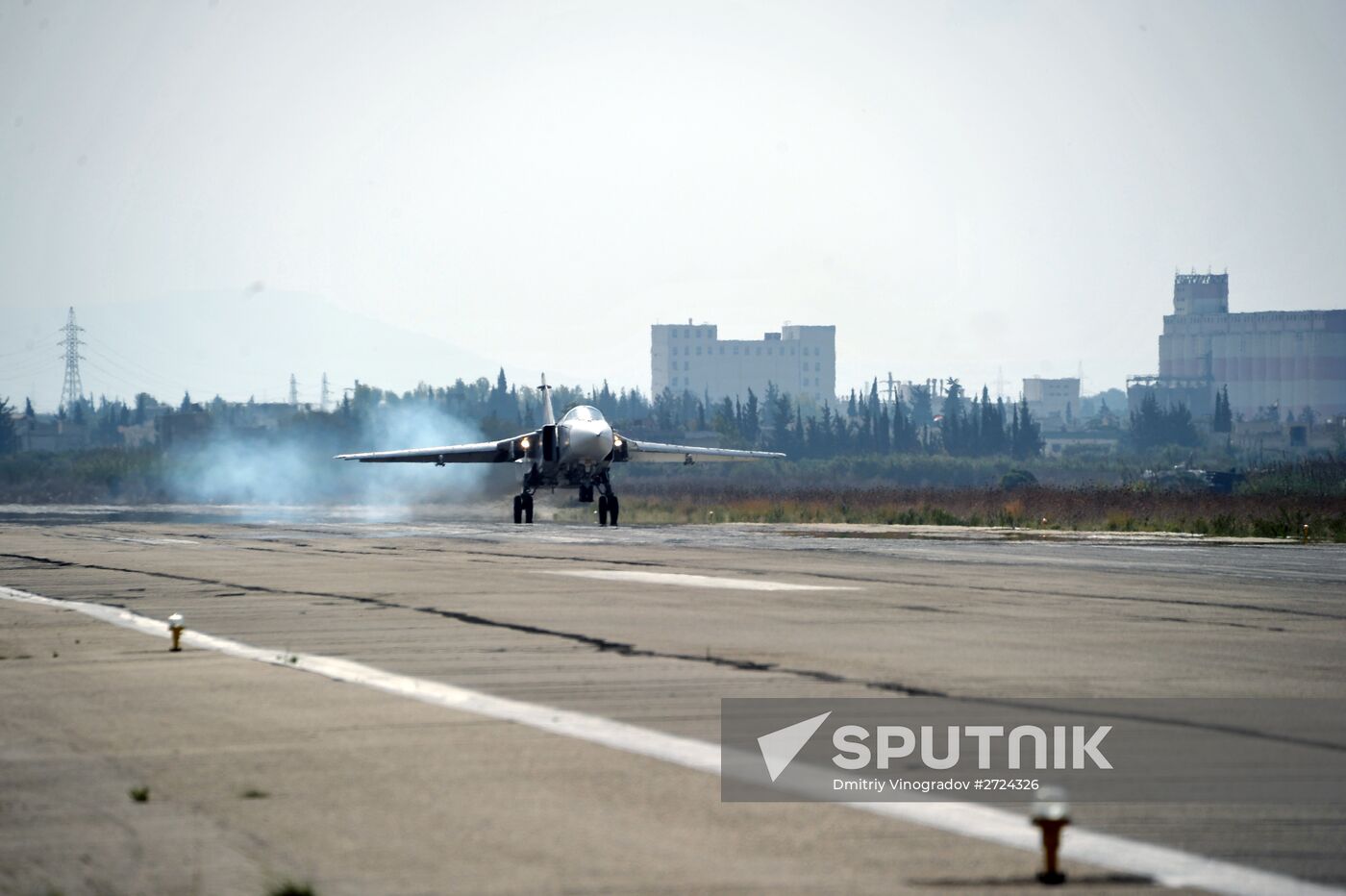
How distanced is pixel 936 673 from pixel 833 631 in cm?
366

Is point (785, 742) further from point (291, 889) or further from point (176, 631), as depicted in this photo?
point (176, 631)

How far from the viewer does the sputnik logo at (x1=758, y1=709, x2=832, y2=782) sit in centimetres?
920

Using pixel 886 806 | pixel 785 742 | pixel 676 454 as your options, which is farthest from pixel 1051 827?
pixel 676 454

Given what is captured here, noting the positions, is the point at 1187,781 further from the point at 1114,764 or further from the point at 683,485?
the point at 683,485

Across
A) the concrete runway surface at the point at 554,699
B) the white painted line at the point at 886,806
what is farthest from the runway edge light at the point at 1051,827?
the white painted line at the point at 886,806

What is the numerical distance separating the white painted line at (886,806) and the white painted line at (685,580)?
30.8 ft

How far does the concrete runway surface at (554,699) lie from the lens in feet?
23.2

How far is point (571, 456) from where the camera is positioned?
52531mm

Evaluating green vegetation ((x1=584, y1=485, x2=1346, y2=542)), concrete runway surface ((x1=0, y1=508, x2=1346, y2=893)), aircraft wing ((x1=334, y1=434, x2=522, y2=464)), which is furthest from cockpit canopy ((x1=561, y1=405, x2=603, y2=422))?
concrete runway surface ((x1=0, y1=508, x2=1346, y2=893))

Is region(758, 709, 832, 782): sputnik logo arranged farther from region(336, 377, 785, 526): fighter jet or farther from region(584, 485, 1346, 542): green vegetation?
region(336, 377, 785, 526): fighter jet

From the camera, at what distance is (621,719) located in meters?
10.8

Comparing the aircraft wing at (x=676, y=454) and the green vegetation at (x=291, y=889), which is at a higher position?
the aircraft wing at (x=676, y=454)

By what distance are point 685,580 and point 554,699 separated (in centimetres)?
1347

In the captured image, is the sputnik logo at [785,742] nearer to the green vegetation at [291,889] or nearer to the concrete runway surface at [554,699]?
the concrete runway surface at [554,699]
